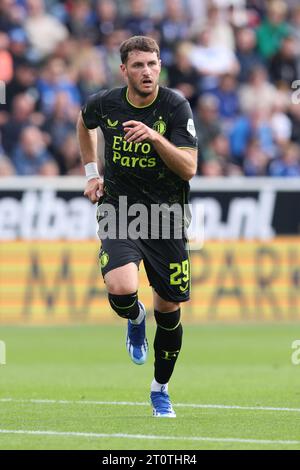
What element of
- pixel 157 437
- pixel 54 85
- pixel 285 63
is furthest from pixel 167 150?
pixel 285 63

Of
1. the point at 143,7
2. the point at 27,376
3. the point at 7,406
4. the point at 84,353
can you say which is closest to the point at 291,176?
the point at 143,7

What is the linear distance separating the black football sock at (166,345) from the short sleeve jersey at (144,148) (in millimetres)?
886

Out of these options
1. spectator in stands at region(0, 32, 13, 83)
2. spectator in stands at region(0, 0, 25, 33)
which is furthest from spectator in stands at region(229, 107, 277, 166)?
spectator in stands at region(0, 0, 25, 33)

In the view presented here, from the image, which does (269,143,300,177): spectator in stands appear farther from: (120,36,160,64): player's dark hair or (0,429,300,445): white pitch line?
(0,429,300,445): white pitch line

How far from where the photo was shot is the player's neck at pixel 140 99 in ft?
29.6

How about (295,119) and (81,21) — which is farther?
A: (295,119)

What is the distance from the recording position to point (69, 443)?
753 centimetres

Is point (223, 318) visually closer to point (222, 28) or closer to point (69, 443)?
point (222, 28)

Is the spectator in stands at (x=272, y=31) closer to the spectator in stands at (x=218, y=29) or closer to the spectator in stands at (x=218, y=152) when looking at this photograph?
the spectator in stands at (x=218, y=29)

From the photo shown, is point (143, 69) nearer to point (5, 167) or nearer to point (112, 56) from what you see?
point (5, 167)

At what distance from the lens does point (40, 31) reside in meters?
20.6

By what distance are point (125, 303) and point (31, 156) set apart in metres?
10.6

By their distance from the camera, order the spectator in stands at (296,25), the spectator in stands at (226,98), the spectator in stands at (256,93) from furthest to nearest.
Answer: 1. the spectator in stands at (296,25)
2. the spectator in stands at (256,93)
3. the spectator in stands at (226,98)

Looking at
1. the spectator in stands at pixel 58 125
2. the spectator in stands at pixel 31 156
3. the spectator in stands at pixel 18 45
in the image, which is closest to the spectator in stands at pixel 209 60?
the spectator in stands at pixel 58 125
